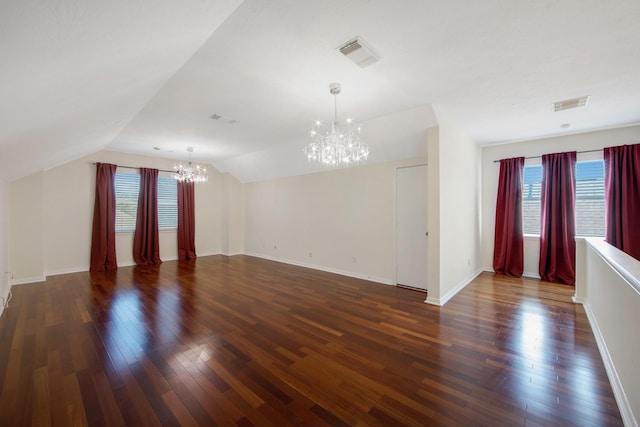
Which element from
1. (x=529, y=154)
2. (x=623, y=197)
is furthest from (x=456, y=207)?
(x=623, y=197)

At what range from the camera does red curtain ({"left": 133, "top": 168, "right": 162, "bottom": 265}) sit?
650 cm

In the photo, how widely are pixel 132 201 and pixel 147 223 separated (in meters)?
0.65

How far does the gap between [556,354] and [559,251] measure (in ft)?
11.0

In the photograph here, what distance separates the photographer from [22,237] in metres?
4.84

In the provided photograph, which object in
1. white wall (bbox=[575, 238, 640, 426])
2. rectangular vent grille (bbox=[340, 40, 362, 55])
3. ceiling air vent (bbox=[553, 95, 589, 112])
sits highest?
ceiling air vent (bbox=[553, 95, 589, 112])

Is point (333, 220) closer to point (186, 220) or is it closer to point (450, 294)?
point (450, 294)

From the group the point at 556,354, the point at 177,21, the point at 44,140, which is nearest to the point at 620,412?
the point at 556,354

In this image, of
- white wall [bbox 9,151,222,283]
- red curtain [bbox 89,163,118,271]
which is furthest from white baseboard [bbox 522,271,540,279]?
red curtain [bbox 89,163,118,271]

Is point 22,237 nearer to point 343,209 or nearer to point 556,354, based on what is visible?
point 343,209

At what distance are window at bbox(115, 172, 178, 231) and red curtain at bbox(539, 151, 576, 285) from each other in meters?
8.75

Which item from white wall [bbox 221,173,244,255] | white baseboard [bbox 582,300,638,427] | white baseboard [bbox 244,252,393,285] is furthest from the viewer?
white wall [bbox 221,173,244,255]

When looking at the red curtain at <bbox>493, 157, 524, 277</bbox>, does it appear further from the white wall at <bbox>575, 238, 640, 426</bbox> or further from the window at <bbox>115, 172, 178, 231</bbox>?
the window at <bbox>115, 172, 178, 231</bbox>

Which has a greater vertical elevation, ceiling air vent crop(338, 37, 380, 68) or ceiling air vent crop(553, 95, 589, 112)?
ceiling air vent crop(553, 95, 589, 112)

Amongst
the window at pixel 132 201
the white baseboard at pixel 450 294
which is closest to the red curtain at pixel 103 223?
the window at pixel 132 201
